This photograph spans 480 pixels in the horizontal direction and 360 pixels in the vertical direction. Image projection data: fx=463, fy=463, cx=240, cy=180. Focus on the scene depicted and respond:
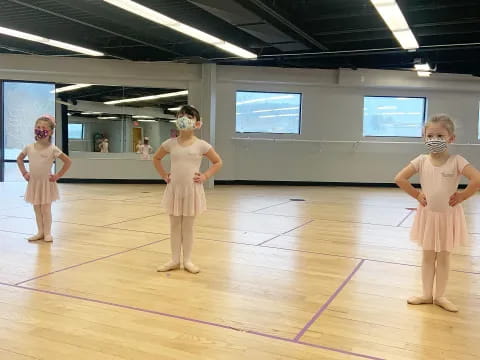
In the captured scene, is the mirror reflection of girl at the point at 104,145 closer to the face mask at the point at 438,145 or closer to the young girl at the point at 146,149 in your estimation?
the young girl at the point at 146,149

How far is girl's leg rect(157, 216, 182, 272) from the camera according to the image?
3.78m

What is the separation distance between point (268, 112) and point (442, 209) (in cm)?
987

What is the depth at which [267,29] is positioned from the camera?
317 inches

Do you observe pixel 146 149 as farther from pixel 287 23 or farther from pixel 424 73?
pixel 424 73

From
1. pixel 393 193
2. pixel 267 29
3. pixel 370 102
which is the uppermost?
pixel 267 29

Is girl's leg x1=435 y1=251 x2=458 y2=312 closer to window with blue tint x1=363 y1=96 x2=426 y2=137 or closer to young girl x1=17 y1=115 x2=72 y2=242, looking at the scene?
young girl x1=17 y1=115 x2=72 y2=242

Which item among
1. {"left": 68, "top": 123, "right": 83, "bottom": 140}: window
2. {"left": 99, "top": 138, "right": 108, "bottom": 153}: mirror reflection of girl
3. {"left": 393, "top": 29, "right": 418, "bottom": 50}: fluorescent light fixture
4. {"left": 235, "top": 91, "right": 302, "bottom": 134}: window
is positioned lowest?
{"left": 99, "top": 138, "right": 108, "bottom": 153}: mirror reflection of girl

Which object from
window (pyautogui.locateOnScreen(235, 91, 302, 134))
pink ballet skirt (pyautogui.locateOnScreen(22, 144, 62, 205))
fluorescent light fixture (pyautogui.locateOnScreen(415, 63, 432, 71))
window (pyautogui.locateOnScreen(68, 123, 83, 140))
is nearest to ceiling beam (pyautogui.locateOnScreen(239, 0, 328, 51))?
fluorescent light fixture (pyautogui.locateOnScreen(415, 63, 432, 71))

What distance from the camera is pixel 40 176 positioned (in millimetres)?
4672

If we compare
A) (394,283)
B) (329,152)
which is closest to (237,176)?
(329,152)

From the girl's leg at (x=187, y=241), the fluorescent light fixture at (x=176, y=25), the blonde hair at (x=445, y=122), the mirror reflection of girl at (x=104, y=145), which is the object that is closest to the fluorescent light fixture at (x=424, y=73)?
the fluorescent light fixture at (x=176, y=25)

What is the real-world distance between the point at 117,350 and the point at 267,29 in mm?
6820

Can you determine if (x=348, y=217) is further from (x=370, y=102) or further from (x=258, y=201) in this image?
(x=370, y=102)

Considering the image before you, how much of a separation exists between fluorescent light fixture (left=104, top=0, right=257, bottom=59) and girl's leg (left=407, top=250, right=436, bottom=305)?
550cm
